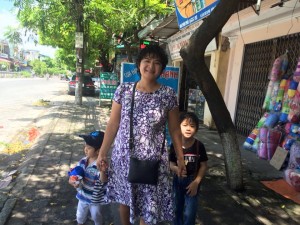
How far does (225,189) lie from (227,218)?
0.77 metres

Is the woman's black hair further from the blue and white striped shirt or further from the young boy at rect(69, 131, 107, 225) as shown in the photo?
the blue and white striped shirt

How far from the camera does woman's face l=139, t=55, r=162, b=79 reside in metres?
2.35

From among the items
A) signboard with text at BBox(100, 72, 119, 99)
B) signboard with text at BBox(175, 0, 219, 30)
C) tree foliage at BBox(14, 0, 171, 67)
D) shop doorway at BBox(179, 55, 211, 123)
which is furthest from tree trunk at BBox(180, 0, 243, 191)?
signboard with text at BBox(100, 72, 119, 99)

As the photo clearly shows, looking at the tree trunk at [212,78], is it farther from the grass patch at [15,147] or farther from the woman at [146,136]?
the grass patch at [15,147]

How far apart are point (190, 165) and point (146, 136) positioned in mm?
617

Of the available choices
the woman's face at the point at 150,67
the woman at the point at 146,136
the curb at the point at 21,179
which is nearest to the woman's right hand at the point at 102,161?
the woman at the point at 146,136

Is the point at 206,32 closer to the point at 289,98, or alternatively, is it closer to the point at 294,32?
the point at 289,98

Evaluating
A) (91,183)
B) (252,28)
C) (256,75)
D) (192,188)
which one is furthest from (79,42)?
(192,188)

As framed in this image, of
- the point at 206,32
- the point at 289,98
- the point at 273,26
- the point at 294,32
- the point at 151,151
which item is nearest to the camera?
the point at 151,151

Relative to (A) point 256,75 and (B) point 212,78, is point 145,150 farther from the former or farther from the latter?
(A) point 256,75

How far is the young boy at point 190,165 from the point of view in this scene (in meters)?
2.63

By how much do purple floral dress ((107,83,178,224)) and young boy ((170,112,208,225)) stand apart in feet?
1.00

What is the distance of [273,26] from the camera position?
21.1ft

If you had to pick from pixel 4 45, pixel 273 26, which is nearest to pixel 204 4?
pixel 273 26
